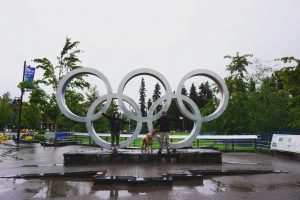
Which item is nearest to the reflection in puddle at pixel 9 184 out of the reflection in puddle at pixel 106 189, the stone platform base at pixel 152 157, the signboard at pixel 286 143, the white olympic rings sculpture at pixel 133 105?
the reflection in puddle at pixel 106 189

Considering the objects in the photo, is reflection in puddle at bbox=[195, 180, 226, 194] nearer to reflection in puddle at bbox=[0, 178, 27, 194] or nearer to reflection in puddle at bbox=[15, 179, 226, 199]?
reflection in puddle at bbox=[15, 179, 226, 199]

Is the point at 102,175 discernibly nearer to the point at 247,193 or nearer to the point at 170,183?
the point at 170,183

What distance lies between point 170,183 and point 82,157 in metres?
5.98

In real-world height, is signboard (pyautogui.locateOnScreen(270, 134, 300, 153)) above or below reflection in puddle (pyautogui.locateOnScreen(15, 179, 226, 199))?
above

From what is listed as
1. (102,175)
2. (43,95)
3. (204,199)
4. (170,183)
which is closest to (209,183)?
(170,183)

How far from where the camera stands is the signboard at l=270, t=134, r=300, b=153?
1661 cm

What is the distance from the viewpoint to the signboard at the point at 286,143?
54.5ft

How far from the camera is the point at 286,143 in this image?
58.0 feet

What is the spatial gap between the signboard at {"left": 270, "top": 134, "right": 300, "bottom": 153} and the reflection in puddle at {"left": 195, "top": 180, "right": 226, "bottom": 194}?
29.2 feet

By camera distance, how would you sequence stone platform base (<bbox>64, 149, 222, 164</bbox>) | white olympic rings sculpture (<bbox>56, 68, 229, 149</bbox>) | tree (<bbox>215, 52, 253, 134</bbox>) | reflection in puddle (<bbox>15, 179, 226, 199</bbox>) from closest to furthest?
reflection in puddle (<bbox>15, 179, 226, 199</bbox>) → stone platform base (<bbox>64, 149, 222, 164</bbox>) → white olympic rings sculpture (<bbox>56, 68, 229, 149</bbox>) → tree (<bbox>215, 52, 253, 134</bbox>)

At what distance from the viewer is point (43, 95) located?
2608 centimetres

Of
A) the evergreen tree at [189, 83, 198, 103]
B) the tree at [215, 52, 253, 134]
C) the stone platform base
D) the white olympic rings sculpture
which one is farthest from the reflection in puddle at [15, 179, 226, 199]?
the evergreen tree at [189, 83, 198, 103]

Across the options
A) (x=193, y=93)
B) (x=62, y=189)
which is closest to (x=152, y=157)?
(x=62, y=189)

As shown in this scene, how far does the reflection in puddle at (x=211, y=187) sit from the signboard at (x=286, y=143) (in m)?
8.90
